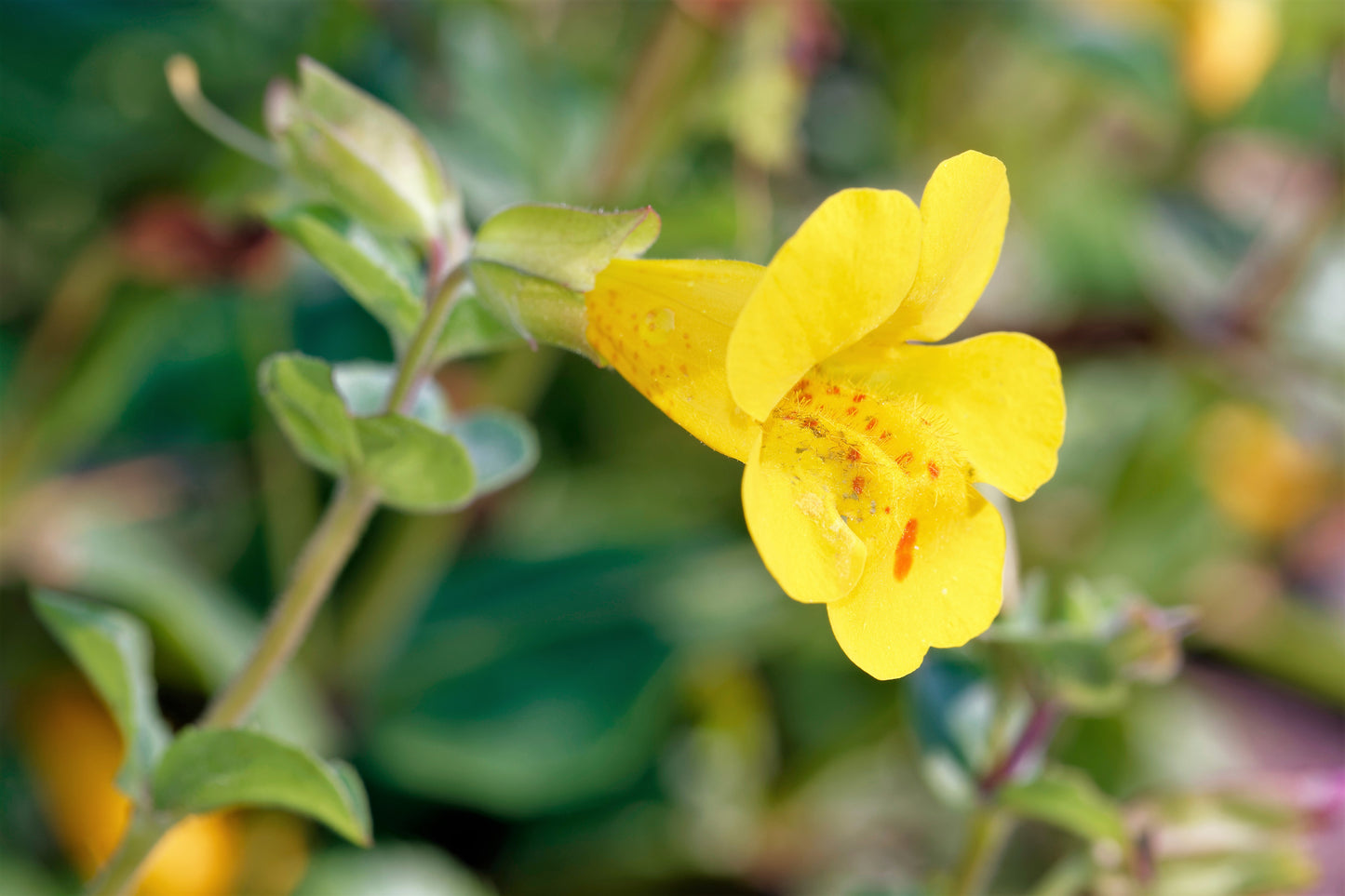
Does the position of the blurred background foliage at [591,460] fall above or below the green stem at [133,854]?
above

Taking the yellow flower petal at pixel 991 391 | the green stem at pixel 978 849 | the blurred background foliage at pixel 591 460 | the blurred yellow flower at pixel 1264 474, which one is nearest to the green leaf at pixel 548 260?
the yellow flower petal at pixel 991 391

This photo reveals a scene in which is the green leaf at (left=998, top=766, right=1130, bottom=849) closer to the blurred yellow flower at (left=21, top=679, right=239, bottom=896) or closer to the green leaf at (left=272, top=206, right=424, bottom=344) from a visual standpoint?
the green leaf at (left=272, top=206, right=424, bottom=344)

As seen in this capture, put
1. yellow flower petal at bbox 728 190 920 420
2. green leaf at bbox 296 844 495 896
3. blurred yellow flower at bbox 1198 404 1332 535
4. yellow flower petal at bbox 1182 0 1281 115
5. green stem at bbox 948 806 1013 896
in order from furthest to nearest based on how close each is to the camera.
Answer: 1. blurred yellow flower at bbox 1198 404 1332 535
2. yellow flower petal at bbox 1182 0 1281 115
3. green leaf at bbox 296 844 495 896
4. green stem at bbox 948 806 1013 896
5. yellow flower petal at bbox 728 190 920 420

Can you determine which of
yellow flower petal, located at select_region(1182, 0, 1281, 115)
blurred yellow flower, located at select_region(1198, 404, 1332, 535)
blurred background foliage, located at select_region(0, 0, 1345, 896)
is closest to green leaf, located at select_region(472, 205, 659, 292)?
blurred background foliage, located at select_region(0, 0, 1345, 896)

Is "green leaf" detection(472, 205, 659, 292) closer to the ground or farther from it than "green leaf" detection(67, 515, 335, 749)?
farther from it

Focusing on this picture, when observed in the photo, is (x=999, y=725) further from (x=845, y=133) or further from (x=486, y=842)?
(x=845, y=133)

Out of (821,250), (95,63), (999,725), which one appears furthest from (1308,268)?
(95,63)

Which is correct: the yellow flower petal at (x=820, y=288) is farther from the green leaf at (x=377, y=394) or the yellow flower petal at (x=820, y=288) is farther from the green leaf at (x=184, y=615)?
the green leaf at (x=184, y=615)

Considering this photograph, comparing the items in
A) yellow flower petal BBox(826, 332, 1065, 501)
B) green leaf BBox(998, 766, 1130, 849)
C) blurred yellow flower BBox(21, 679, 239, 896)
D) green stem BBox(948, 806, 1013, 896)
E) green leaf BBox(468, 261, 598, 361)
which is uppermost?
yellow flower petal BBox(826, 332, 1065, 501)
